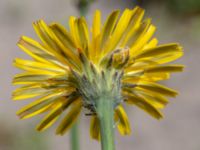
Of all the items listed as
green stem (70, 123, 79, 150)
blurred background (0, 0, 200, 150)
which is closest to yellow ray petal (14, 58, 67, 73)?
green stem (70, 123, 79, 150)

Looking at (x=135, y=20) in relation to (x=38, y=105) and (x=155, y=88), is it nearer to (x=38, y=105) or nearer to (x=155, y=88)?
(x=155, y=88)

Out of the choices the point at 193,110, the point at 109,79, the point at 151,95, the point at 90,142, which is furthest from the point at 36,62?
the point at 193,110

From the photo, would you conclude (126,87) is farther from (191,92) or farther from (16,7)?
(16,7)

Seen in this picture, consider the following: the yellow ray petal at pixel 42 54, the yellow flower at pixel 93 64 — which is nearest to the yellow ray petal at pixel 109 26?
the yellow flower at pixel 93 64

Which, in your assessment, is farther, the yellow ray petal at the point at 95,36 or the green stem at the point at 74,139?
the green stem at the point at 74,139

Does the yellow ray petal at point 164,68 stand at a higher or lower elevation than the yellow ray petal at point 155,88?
higher

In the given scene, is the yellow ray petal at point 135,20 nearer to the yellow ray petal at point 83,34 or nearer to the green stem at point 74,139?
the yellow ray petal at point 83,34
